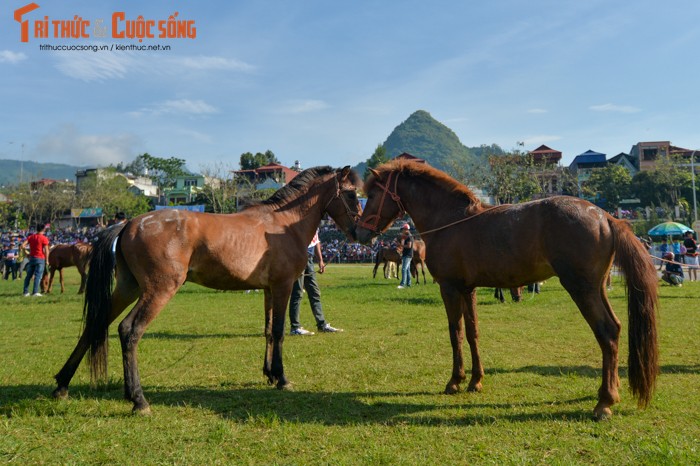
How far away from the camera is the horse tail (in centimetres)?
407

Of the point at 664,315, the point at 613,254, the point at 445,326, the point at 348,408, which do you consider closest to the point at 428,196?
the point at 613,254

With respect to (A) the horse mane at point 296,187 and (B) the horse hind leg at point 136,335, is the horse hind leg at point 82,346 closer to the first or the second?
(B) the horse hind leg at point 136,335

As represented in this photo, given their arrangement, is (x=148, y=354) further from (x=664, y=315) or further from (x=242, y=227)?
(x=664, y=315)

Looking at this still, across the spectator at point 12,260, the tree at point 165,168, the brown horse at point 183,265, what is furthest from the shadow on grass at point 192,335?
the tree at point 165,168


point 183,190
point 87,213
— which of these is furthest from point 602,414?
point 183,190

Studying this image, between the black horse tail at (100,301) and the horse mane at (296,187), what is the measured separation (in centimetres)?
171

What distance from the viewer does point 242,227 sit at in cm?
516

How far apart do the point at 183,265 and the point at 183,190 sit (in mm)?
89565

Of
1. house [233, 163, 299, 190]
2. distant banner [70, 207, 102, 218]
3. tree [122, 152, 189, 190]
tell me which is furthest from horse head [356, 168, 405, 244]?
tree [122, 152, 189, 190]

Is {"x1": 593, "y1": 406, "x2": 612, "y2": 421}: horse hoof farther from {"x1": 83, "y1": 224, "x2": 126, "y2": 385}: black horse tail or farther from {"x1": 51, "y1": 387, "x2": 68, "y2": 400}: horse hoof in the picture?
{"x1": 51, "y1": 387, "x2": 68, "y2": 400}: horse hoof

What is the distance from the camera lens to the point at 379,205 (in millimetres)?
5797

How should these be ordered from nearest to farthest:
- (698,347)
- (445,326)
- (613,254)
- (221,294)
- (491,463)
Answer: (491,463), (613,254), (698,347), (445,326), (221,294)

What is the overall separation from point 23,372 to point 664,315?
11.2 m

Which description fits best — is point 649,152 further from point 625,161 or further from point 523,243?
point 523,243
